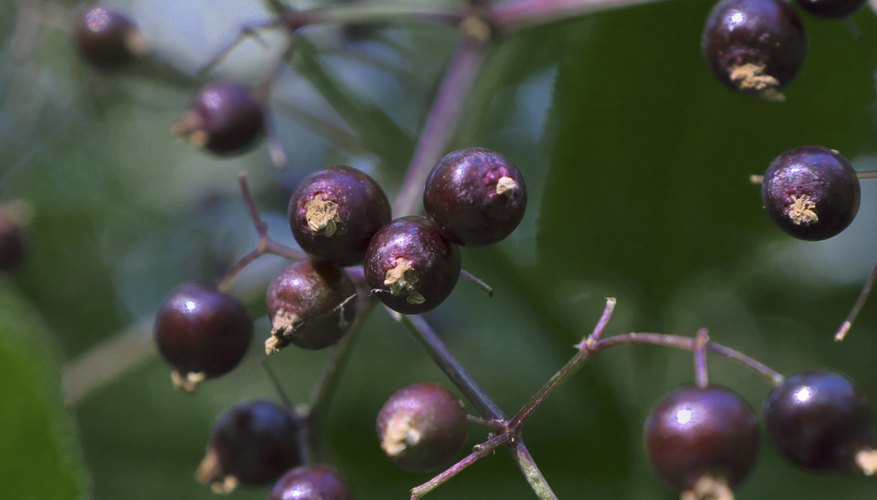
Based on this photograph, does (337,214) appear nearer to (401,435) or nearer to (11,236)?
(401,435)

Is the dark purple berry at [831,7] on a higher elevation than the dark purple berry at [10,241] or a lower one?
higher

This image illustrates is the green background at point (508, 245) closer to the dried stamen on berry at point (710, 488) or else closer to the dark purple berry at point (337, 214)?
the dark purple berry at point (337, 214)

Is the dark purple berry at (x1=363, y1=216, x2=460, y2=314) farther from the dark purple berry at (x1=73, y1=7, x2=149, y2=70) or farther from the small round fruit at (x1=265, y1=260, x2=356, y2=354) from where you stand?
the dark purple berry at (x1=73, y1=7, x2=149, y2=70)

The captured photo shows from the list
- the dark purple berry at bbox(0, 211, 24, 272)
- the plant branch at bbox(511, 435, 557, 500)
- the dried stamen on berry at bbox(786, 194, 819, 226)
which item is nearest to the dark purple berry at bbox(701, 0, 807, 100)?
the dried stamen on berry at bbox(786, 194, 819, 226)

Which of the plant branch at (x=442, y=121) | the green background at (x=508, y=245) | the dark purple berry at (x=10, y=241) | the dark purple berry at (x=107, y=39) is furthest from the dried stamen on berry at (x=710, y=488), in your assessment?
the dark purple berry at (x=10, y=241)

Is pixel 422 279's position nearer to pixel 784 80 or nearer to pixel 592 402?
pixel 784 80
